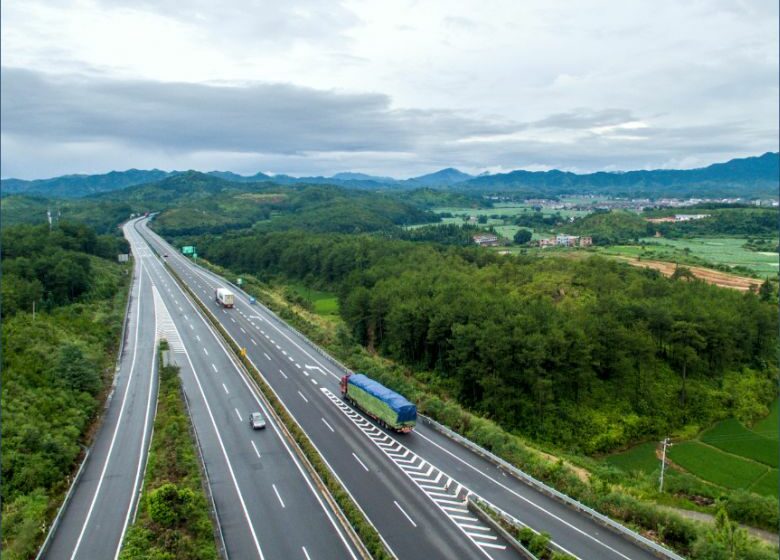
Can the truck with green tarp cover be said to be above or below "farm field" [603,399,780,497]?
above

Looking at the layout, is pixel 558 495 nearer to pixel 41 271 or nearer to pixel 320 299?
pixel 41 271

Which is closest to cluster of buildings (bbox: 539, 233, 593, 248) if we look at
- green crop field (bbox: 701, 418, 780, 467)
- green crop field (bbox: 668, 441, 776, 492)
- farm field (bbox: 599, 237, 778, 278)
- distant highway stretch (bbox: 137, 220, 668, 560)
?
farm field (bbox: 599, 237, 778, 278)

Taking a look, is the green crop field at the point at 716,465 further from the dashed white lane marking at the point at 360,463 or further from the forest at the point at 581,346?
the dashed white lane marking at the point at 360,463

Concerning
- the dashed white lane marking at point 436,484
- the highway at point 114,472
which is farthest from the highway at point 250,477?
the dashed white lane marking at point 436,484

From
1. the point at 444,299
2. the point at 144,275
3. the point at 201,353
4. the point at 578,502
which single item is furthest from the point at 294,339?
the point at 144,275

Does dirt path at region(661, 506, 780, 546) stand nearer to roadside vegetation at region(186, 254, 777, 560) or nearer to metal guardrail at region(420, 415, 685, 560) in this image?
roadside vegetation at region(186, 254, 777, 560)

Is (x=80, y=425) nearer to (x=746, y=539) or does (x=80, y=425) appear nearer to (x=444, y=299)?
(x=444, y=299)

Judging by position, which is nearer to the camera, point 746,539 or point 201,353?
point 746,539
